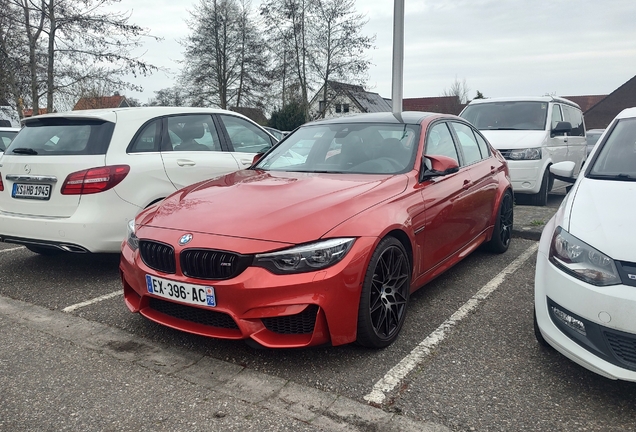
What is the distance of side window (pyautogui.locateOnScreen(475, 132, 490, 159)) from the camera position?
5355mm

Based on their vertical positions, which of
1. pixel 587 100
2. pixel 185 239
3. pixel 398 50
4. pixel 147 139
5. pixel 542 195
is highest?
pixel 587 100

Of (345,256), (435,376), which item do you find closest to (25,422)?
(345,256)

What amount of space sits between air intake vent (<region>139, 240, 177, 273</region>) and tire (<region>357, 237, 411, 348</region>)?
44.1 inches

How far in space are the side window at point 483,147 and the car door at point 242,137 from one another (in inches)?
95.5

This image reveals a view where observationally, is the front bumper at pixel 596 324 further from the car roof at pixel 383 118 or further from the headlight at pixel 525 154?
the headlight at pixel 525 154

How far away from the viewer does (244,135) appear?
20.2 feet

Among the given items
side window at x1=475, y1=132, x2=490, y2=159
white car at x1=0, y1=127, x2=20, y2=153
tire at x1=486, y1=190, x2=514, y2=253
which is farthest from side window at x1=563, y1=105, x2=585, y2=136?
white car at x1=0, y1=127, x2=20, y2=153

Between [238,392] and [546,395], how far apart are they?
5.22 feet

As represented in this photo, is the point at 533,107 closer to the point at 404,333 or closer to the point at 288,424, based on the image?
the point at 404,333

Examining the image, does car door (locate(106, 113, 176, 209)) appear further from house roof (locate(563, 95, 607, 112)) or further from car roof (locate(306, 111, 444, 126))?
house roof (locate(563, 95, 607, 112))

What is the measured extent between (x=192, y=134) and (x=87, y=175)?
136cm

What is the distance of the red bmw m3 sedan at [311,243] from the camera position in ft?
9.40

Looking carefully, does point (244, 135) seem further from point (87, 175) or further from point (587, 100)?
point (587, 100)

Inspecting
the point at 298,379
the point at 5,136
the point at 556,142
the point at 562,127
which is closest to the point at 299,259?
the point at 298,379
